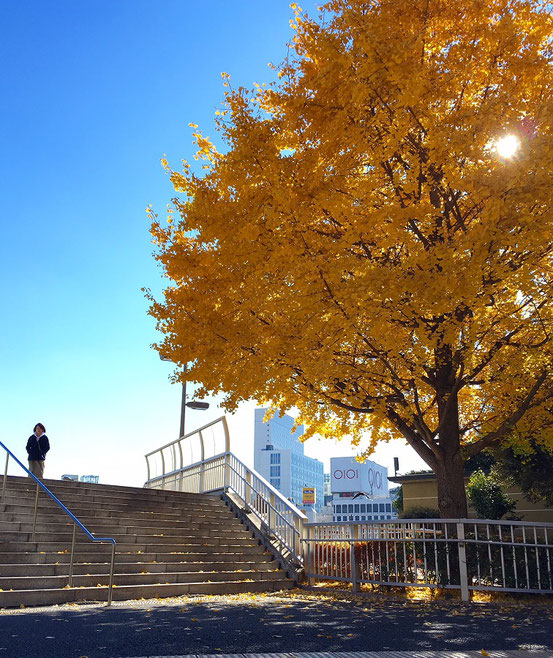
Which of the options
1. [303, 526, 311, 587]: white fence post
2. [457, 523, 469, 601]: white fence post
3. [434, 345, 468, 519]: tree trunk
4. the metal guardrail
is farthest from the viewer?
[303, 526, 311, 587]: white fence post

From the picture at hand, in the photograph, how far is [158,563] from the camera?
1027cm

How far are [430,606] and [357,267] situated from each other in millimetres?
5023

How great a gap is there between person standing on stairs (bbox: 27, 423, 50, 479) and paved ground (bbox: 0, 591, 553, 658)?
7205mm

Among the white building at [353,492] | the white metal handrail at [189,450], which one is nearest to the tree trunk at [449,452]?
the white metal handrail at [189,450]

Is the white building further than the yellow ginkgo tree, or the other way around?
the white building

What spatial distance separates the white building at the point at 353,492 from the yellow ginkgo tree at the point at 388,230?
371ft

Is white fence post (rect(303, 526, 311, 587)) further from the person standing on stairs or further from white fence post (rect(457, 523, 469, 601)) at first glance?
the person standing on stairs

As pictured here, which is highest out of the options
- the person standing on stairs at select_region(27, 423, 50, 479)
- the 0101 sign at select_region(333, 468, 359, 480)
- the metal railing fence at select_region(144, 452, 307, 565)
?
the 0101 sign at select_region(333, 468, 359, 480)

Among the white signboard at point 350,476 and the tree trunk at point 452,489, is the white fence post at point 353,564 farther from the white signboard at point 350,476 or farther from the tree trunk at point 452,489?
the white signboard at point 350,476

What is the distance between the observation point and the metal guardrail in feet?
30.6

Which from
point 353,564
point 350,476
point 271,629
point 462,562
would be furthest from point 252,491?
point 350,476

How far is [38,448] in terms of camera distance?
14445mm

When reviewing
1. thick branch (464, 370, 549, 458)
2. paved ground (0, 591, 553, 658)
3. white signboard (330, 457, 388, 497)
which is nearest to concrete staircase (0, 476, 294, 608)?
paved ground (0, 591, 553, 658)

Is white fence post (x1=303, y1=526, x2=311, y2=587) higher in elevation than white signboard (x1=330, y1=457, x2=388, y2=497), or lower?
lower
